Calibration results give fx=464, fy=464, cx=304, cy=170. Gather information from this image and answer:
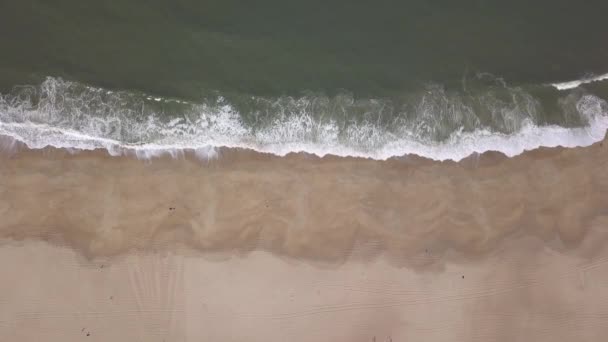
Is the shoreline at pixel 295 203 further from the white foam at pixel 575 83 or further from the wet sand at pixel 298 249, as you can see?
the white foam at pixel 575 83

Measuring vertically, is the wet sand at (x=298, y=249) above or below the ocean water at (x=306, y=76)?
below

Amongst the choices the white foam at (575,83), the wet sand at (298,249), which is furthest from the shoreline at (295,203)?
the white foam at (575,83)

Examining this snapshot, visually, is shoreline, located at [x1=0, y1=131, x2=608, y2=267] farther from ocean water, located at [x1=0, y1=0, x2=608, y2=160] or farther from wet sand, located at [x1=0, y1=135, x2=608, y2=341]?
ocean water, located at [x1=0, y1=0, x2=608, y2=160]

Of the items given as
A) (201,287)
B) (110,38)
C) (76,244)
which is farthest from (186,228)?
(110,38)

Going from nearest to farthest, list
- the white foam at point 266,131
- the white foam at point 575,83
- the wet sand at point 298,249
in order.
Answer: the wet sand at point 298,249
the white foam at point 266,131
the white foam at point 575,83

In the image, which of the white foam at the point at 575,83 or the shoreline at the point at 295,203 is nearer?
the shoreline at the point at 295,203

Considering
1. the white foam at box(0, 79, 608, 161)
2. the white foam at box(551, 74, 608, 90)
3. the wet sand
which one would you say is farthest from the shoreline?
the white foam at box(551, 74, 608, 90)
